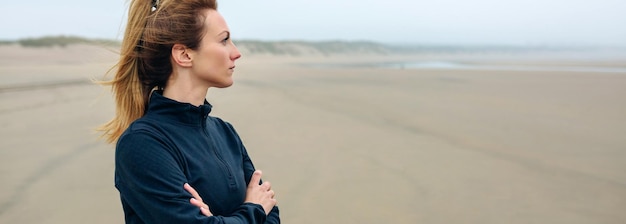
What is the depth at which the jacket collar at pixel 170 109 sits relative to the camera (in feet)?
5.17

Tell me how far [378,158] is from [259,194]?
4592 millimetres

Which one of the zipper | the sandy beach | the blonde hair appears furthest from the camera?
the sandy beach

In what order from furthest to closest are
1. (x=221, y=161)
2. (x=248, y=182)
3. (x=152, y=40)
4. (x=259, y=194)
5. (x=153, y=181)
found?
(x=248, y=182) < (x=259, y=194) < (x=221, y=161) < (x=152, y=40) < (x=153, y=181)

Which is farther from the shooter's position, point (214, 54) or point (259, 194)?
point (259, 194)

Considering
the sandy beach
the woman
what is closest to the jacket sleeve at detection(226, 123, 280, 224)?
the woman

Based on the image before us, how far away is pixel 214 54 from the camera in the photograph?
1611 mm

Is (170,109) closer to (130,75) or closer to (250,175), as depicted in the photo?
(130,75)

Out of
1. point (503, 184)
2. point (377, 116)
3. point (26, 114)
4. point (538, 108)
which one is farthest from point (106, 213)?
point (538, 108)

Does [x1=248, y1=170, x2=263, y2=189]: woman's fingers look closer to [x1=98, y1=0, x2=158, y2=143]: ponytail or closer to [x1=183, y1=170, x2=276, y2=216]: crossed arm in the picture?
[x1=183, y1=170, x2=276, y2=216]: crossed arm

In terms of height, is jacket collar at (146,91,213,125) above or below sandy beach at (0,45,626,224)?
above

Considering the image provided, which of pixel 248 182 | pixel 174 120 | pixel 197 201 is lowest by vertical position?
pixel 248 182

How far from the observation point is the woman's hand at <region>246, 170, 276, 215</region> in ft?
5.71

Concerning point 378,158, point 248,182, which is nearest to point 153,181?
point 248,182

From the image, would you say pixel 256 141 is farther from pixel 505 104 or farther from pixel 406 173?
pixel 505 104
